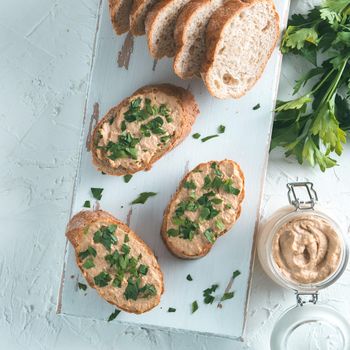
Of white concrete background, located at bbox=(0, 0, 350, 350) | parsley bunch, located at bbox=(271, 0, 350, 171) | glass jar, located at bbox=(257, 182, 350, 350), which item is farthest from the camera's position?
white concrete background, located at bbox=(0, 0, 350, 350)

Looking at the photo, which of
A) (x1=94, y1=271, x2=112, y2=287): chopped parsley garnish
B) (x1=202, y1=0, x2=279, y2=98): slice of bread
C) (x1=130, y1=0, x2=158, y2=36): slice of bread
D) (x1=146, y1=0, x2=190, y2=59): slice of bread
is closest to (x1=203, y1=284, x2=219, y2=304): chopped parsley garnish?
(x1=94, y1=271, x2=112, y2=287): chopped parsley garnish

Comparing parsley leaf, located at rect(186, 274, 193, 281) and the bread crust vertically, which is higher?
the bread crust

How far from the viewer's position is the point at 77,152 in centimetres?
290

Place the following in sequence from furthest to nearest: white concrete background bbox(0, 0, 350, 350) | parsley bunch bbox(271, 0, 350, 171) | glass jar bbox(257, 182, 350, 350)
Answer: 1. white concrete background bbox(0, 0, 350, 350)
2. parsley bunch bbox(271, 0, 350, 171)
3. glass jar bbox(257, 182, 350, 350)

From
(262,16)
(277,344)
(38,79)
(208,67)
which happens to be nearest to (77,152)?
(38,79)

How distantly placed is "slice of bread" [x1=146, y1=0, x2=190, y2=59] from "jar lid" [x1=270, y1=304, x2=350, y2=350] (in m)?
1.12

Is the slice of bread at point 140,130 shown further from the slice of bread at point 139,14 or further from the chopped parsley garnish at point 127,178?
the slice of bread at point 139,14

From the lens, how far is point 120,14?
261 centimetres

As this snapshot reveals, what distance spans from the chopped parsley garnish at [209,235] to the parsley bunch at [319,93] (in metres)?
0.46

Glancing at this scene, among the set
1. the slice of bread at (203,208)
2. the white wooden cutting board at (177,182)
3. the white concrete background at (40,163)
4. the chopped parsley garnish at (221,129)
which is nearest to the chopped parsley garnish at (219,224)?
the slice of bread at (203,208)

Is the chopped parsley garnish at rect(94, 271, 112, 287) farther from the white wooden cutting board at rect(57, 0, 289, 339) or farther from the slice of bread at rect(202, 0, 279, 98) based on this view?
the slice of bread at rect(202, 0, 279, 98)

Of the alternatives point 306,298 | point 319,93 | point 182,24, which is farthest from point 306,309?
point 182,24

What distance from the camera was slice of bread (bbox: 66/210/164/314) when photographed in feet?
8.18

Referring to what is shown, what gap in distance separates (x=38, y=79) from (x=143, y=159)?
687mm
